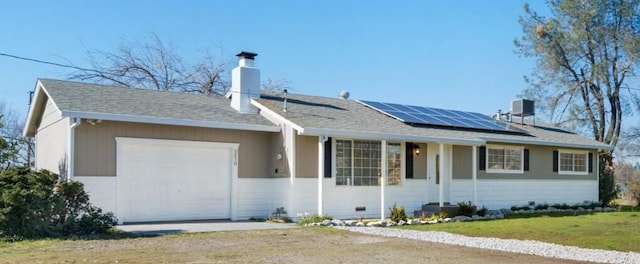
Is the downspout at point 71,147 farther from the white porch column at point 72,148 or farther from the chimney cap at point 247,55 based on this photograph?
the chimney cap at point 247,55

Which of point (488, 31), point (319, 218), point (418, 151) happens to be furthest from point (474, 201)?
point (488, 31)

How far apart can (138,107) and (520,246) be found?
8.87 m

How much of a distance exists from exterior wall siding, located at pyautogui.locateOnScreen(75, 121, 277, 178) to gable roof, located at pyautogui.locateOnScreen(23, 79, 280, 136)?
0.32 metres

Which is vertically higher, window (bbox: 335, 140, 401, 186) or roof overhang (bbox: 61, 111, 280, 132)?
roof overhang (bbox: 61, 111, 280, 132)

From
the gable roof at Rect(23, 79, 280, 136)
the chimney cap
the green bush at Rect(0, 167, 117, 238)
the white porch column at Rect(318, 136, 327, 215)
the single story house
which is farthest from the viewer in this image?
the chimney cap

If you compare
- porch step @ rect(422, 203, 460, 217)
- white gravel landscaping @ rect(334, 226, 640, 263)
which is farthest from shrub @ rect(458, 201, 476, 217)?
white gravel landscaping @ rect(334, 226, 640, 263)

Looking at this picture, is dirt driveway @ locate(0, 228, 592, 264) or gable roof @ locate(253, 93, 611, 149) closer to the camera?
dirt driveway @ locate(0, 228, 592, 264)

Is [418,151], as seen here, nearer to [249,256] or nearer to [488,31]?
[488,31]

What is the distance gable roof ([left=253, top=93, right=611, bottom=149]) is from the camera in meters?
14.8

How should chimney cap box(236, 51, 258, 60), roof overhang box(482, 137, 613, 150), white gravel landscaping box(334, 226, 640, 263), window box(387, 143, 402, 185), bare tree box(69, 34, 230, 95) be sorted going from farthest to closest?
bare tree box(69, 34, 230, 95) → roof overhang box(482, 137, 613, 150) → chimney cap box(236, 51, 258, 60) → window box(387, 143, 402, 185) → white gravel landscaping box(334, 226, 640, 263)

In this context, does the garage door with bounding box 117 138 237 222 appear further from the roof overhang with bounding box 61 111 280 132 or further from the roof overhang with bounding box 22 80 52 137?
the roof overhang with bounding box 22 80 52 137

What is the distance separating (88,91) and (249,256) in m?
7.97

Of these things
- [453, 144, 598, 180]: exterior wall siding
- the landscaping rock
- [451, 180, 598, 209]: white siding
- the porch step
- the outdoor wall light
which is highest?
the outdoor wall light

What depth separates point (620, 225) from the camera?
13.5 metres
